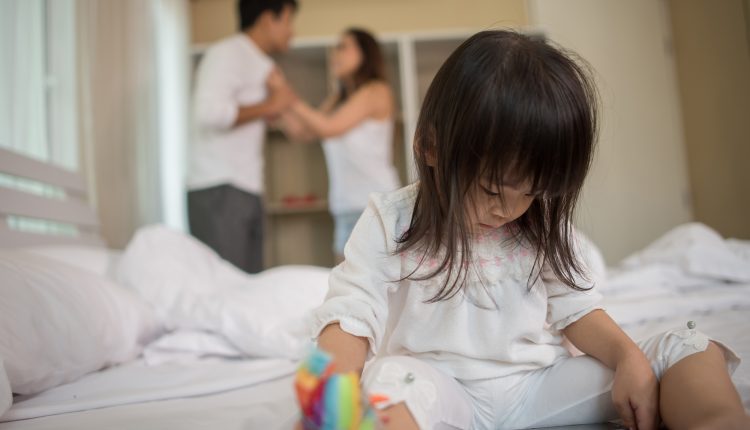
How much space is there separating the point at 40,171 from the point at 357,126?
1.30m

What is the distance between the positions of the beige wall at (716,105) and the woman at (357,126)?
1305mm

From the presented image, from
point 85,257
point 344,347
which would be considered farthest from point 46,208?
point 344,347

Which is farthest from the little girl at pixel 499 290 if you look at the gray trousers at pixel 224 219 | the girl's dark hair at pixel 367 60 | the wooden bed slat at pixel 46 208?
the girl's dark hair at pixel 367 60

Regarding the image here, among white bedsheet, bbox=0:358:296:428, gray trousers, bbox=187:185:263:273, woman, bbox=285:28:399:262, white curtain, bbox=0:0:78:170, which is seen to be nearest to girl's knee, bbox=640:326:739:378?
white bedsheet, bbox=0:358:296:428

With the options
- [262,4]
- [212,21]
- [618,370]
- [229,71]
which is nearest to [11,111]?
[229,71]

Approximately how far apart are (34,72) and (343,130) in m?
1.16

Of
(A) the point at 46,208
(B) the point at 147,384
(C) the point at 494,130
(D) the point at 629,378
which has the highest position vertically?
(C) the point at 494,130

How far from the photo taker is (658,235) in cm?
335

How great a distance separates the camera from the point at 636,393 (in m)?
0.67

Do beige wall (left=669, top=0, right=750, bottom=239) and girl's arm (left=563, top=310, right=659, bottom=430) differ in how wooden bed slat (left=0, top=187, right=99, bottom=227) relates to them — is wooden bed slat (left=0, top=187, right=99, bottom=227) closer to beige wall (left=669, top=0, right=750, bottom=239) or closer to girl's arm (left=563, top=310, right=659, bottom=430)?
girl's arm (left=563, top=310, right=659, bottom=430)

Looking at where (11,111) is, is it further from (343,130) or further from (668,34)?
(668,34)

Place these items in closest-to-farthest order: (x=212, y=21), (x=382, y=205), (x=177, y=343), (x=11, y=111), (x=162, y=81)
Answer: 1. (x=382, y=205)
2. (x=177, y=343)
3. (x=11, y=111)
4. (x=162, y=81)
5. (x=212, y=21)

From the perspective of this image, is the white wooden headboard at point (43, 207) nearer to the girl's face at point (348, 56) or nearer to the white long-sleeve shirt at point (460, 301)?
the white long-sleeve shirt at point (460, 301)

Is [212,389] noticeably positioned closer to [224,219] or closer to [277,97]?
[224,219]
